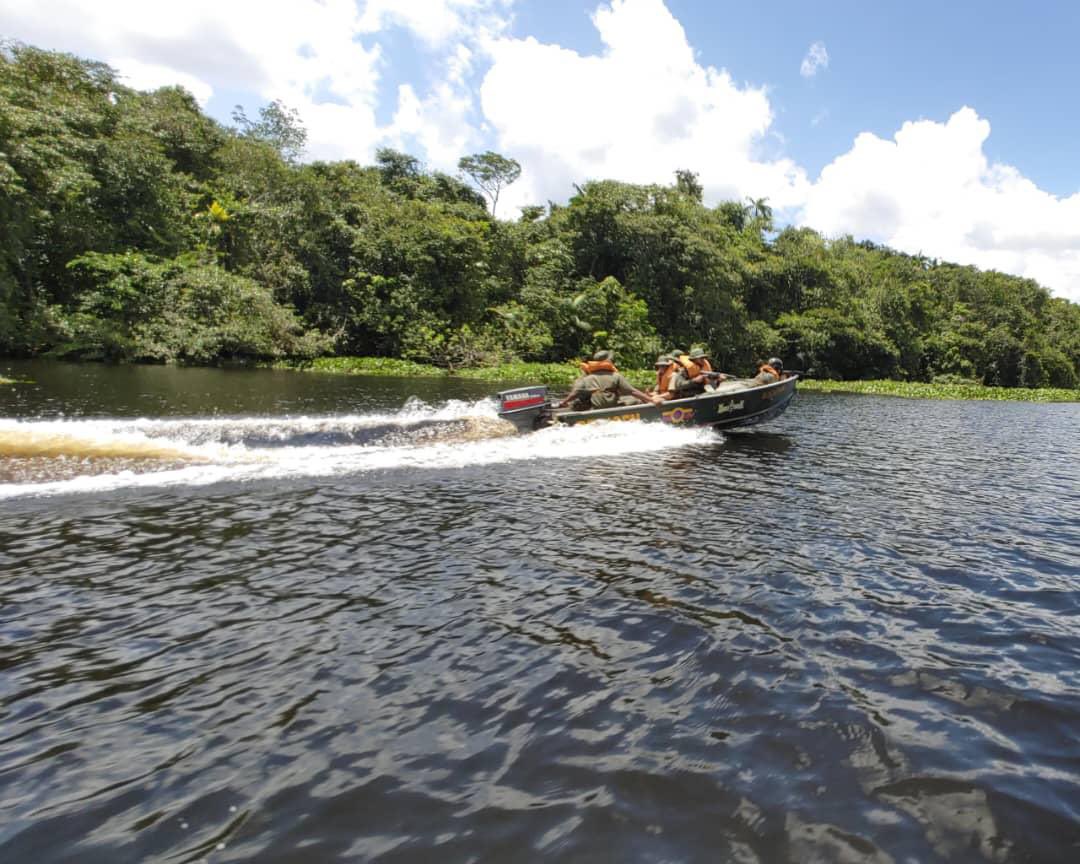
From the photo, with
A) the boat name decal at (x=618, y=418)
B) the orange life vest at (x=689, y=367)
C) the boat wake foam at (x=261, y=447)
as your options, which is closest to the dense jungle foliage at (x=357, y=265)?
the boat wake foam at (x=261, y=447)

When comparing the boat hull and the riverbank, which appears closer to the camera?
the boat hull

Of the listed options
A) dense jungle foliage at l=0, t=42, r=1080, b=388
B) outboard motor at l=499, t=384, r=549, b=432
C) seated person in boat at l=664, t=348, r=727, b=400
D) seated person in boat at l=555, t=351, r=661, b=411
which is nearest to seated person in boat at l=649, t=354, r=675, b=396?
seated person in boat at l=664, t=348, r=727, b=400

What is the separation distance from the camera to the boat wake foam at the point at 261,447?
8750 mm

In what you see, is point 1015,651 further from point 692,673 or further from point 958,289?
point 958,289

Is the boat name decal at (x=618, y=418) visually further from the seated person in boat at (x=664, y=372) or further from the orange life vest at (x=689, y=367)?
the orange life vest at (x=689, y=367)


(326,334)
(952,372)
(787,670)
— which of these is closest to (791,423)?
(787,670)

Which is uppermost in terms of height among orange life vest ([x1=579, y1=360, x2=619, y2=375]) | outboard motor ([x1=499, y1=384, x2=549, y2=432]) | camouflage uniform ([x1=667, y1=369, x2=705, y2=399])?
orange life vest ([x1=579, y1=360, x2=619, y2=375])

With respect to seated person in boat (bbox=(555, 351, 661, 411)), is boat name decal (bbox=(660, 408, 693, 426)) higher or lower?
lower

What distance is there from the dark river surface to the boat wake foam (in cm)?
14

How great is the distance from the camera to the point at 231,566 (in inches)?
235

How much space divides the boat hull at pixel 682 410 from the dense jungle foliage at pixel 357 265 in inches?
919

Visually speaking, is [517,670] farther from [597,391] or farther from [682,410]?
[682,410]

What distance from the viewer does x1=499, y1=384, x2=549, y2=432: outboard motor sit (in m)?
13.2

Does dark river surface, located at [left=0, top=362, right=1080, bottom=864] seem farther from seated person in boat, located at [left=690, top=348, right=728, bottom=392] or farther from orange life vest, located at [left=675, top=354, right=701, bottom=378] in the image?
seated person in boat, located at [left=690, top=348, right=728, bottom=392]
